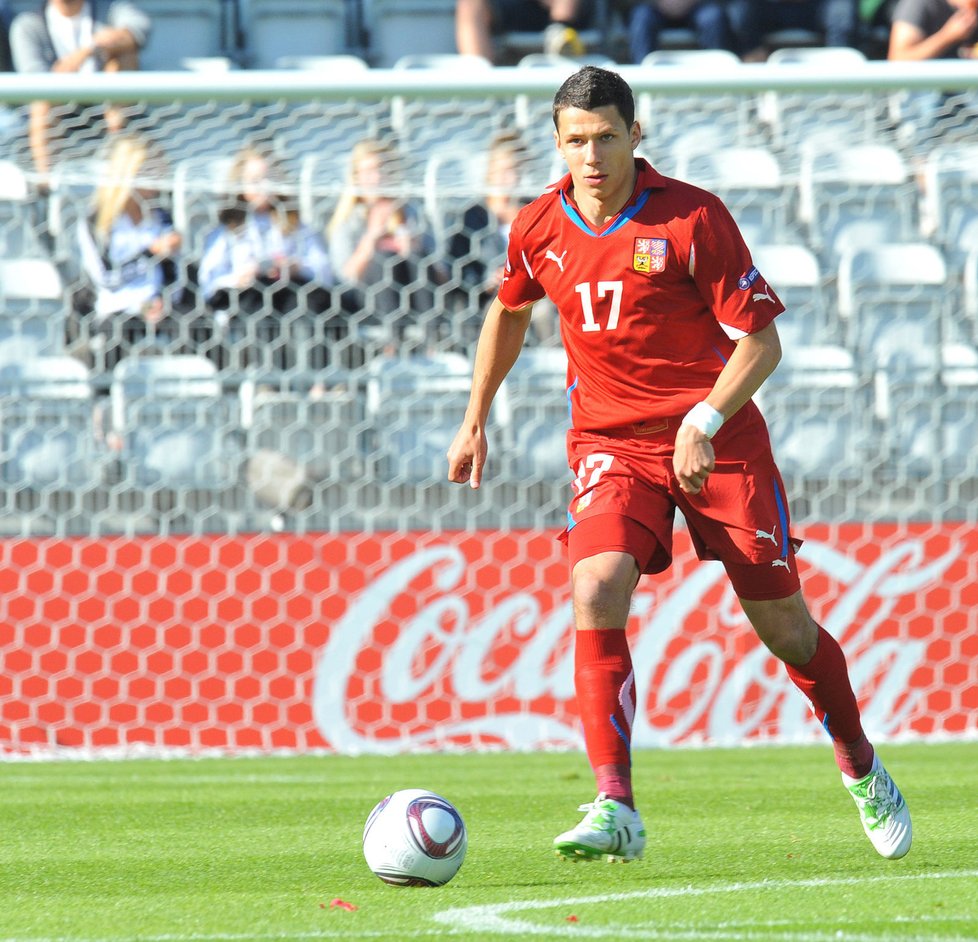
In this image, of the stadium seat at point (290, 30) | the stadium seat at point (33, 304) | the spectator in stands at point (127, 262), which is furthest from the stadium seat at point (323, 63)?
the stadium seat at point (33, 304)

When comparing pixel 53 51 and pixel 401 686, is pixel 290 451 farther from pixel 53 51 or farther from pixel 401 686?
pixel 53 51

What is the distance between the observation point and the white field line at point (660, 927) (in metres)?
2.69

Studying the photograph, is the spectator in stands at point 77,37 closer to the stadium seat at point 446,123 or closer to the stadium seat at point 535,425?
the stadium seat at point 446,123

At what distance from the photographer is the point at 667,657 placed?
7.61m

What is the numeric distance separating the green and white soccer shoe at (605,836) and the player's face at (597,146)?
1.43 metres

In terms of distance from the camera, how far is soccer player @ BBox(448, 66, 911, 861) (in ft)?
12.3

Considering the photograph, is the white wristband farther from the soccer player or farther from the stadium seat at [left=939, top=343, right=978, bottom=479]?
the stadium seat at [left=939, top=343, right=978, bottom=479]

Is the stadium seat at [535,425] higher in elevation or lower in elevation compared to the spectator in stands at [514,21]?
lower

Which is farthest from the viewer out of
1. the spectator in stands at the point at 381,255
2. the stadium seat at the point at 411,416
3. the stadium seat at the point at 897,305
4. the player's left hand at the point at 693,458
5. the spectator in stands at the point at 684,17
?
the spectator in stands at the point at 684,17

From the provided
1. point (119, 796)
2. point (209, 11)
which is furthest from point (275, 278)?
point (209, 11)

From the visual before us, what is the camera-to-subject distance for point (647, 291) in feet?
12.8

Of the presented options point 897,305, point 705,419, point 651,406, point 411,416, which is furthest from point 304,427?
point 705,419

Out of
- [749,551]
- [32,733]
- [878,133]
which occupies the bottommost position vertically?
[32,733]

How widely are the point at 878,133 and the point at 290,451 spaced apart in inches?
156
